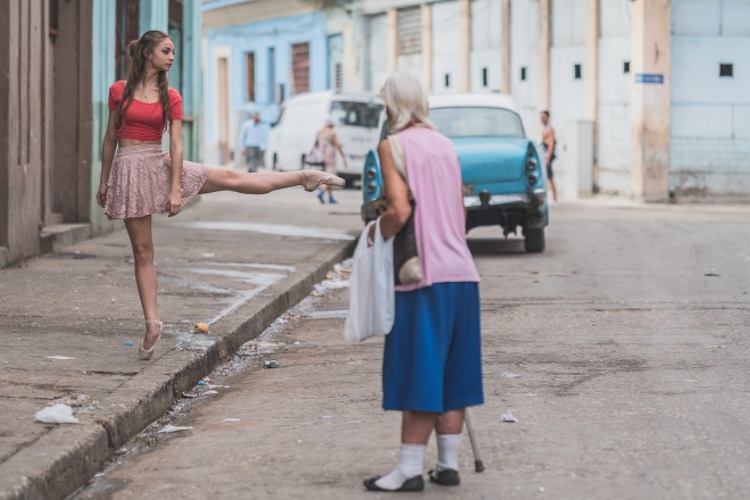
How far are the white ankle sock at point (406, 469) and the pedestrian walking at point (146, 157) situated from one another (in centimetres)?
277

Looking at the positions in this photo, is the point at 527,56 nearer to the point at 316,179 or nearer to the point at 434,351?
the point at 316,179

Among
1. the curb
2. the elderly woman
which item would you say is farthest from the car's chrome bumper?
the elderly woman

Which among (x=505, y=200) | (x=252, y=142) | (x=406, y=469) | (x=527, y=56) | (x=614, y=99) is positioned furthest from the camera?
(x=252, y=142)

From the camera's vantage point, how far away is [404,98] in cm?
577

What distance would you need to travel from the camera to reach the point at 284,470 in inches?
240

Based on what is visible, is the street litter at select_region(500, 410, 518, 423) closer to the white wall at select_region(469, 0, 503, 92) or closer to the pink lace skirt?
the pink lace skirt

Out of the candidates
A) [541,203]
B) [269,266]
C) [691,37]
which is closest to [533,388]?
[269,266]

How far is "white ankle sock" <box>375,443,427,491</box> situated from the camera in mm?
5707

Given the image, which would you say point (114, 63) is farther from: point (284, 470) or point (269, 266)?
point (284, 470)

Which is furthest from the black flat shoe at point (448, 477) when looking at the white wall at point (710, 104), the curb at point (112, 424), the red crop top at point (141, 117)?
the white wall at point (710, 104)

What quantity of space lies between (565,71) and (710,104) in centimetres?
371

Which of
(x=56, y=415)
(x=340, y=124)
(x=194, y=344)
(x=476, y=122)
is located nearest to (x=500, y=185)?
(x=476, y=122)

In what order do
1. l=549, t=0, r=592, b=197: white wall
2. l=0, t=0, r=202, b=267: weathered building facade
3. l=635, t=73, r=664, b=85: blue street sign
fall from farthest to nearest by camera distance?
1. l=549, t=0, r=592, b=197: white wall
2. l=635, t=73, r=664, b=85: blue street sign
3. l=0, t=0, r=202, b=267: weathered building facade

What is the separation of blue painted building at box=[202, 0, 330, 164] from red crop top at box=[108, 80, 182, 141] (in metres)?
35.8
